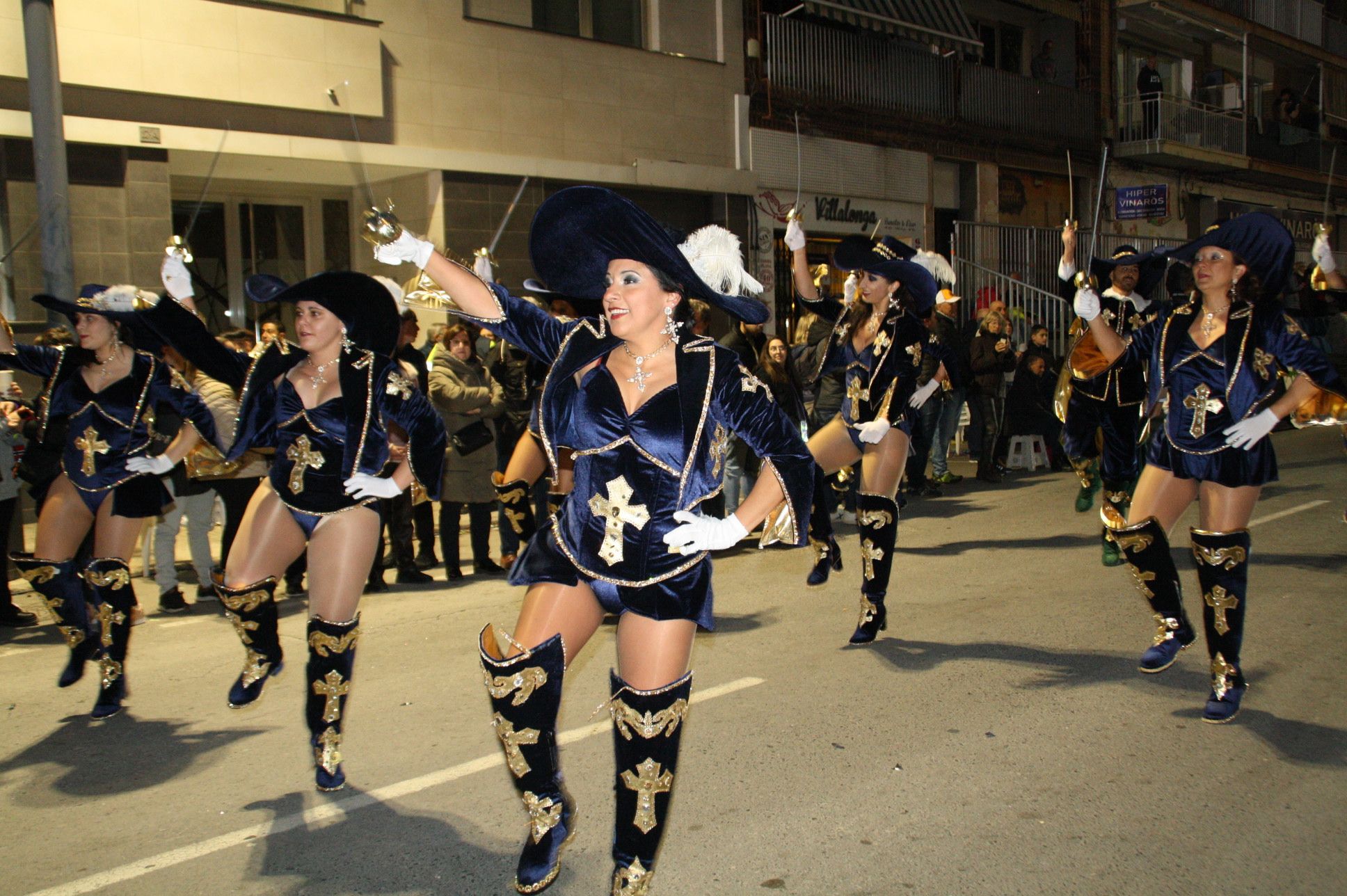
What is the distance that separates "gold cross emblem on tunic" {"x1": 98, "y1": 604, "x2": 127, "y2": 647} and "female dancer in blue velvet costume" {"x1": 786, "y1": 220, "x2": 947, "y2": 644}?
351cm

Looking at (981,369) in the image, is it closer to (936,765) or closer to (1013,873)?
(936,765)

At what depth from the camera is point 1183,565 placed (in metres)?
8.52

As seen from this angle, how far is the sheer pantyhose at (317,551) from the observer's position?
445 centimetres

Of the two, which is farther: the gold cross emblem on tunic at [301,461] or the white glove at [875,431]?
the white glove at [875,431]

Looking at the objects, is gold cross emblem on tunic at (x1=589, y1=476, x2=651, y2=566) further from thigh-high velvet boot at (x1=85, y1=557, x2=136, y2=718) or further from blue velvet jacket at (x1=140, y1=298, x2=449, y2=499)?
thigh-high velvet boot at (x1=85, y1=557, x2=136, y2=718)

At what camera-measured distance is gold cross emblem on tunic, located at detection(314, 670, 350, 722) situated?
4430 mm

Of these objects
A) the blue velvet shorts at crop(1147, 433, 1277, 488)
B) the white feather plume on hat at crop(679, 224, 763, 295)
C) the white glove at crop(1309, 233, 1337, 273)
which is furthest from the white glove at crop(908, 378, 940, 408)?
the white feather plume on hat at crop(679, 224, 763, 295)

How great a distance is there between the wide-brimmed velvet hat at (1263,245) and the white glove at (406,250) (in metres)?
3.44

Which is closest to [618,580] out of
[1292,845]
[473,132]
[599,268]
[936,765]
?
[599,268]

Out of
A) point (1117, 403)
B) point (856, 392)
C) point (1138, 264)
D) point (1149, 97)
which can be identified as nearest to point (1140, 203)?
point (1149, 97)

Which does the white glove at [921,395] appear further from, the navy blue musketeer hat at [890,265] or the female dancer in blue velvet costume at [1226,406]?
the female dancer in blue velvet costume at [1226,406]

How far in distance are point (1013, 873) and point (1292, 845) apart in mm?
1019

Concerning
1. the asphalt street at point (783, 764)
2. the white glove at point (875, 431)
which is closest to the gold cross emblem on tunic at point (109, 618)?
the asphalt street at point (783, 764)

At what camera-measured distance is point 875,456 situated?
648 centimetres
